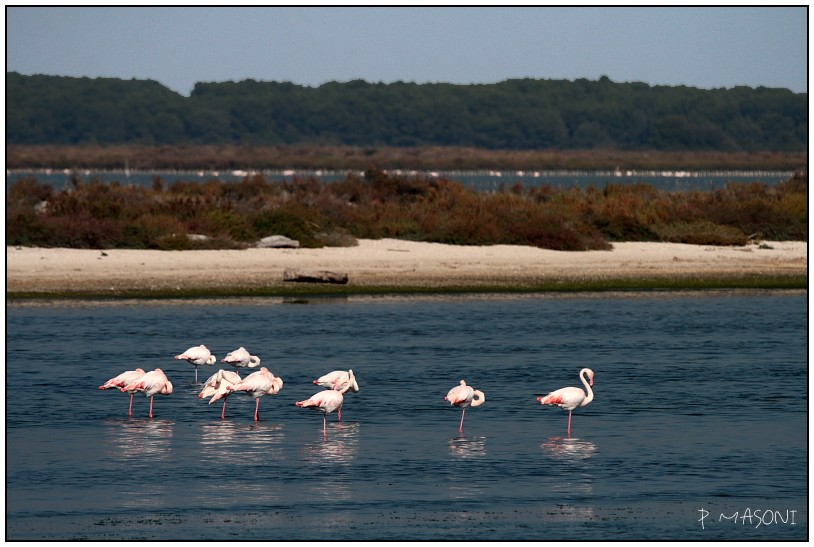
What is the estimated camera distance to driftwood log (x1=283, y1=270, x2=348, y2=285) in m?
32.2

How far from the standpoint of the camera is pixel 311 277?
106ft

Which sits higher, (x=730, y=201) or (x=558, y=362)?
(x=730, y=201)

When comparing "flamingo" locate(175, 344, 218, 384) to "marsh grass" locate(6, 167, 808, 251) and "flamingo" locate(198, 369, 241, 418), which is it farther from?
"marsh grass" locate(6, 167, 808, 251)

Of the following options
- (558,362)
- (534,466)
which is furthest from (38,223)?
(534,466)

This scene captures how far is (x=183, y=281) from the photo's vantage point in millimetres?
31734

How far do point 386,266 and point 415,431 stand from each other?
16590 millimetres

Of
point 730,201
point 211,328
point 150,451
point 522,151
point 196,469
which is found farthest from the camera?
point 522,151

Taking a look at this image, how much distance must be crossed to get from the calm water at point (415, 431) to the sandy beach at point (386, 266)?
2.15 metres

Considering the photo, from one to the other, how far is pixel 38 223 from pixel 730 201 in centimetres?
2071

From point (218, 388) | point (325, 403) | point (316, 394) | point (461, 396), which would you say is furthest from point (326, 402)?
point (218, 388)

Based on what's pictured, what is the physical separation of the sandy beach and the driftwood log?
0.68 ft

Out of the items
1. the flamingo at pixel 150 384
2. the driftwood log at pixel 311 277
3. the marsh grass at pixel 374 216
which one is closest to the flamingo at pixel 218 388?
the flamingo at pixel 150 384

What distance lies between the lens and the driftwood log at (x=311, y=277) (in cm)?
3222

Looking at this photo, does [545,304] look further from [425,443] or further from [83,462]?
[83,462]
